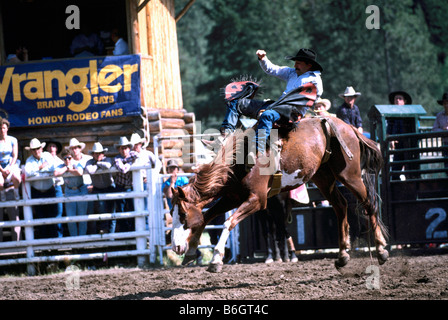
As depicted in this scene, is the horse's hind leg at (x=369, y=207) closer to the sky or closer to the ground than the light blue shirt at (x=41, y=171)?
closer to the ground

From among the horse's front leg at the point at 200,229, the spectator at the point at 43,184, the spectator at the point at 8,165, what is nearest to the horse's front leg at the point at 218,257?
the horse's front leg at the point at 200,229

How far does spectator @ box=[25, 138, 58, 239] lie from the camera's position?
10.2m

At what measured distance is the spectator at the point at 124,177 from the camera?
401 inches

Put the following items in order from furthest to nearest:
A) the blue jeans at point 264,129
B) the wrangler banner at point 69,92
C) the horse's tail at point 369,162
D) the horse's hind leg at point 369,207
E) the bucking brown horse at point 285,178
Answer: the wrangler banner at point 69,92
the horse's tail at point 369,162
the horse's hind leg at point 369,207
the blue jeans at point 264,129
the bucking brown horse at point 285,178

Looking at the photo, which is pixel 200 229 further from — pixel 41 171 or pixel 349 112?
pixel 349 112

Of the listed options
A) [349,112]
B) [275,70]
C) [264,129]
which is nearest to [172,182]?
[349,112]

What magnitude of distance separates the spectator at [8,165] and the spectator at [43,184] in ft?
0.64

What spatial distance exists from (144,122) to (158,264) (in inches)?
125

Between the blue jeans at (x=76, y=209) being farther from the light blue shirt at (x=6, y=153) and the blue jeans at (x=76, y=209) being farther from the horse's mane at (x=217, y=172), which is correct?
the horse's mane at (x=217, y=172)

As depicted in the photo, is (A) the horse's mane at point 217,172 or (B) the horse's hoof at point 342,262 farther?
(B) the horse's hoof at point 342,262

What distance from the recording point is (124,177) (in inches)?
407

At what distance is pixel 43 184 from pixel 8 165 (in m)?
0.61
